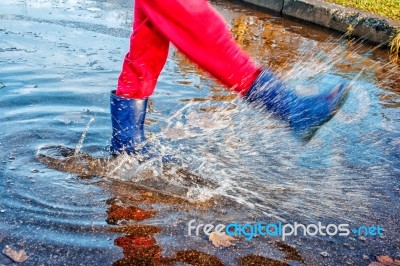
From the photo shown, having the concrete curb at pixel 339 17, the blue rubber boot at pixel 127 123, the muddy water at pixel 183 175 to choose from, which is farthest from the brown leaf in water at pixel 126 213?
the concrete curb at pixel 339 17

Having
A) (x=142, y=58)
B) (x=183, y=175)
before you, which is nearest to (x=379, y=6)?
(x=183, y=175)

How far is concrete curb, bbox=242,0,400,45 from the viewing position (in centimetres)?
691

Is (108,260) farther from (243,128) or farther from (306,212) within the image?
(243,128)

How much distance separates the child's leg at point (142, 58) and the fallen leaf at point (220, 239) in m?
0.93

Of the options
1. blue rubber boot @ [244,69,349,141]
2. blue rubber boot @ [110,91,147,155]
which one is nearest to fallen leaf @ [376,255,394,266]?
blue rubber boot @ [244,69,349,141]

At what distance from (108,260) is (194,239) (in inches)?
16.7

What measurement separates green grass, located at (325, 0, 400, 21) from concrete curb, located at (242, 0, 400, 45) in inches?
13.1

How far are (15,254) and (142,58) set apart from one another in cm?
118

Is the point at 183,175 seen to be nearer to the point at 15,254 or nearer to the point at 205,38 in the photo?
the point at 205,38

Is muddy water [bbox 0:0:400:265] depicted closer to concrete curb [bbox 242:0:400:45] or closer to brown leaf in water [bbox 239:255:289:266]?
brown leaf in water [bbox 239:255:289:266]

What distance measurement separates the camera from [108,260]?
1969 millimetres

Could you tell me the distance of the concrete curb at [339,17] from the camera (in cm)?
691

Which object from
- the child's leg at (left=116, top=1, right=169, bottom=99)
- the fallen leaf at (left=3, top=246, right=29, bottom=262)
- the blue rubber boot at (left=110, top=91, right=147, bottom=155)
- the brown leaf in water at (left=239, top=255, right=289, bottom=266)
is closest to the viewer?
the fallen leaf at (left=3, top=246, right=29, bottom=262)

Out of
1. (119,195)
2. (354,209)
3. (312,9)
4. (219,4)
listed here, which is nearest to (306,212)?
(354,209)
